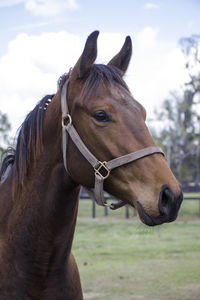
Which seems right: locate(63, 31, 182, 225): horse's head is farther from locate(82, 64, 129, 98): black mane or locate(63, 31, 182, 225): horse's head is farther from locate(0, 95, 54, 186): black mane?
locate(0, 95, 54, 186): black mane

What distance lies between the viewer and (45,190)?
9.61 feet

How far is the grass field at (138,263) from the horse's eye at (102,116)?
785mm

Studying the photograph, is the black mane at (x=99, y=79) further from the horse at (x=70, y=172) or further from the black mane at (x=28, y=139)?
the black mane at (x=28, y=139)

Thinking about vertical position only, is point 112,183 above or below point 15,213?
above

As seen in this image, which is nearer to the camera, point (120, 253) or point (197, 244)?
point (120, 253)

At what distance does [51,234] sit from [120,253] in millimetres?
7480

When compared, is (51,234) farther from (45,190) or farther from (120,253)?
(120,253)

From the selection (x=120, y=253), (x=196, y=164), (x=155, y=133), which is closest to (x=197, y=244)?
(x=120, y=253)

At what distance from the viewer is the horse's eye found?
2594 mm

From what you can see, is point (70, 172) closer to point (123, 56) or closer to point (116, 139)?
point (116, 139)

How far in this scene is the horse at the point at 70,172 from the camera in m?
2.49

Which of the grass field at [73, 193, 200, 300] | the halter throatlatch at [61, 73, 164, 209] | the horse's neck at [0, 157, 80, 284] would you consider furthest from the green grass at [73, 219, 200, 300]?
the horse's neck at [0, 157, 80, 284]

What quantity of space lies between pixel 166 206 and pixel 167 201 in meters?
0.03

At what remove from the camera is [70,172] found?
2762 mm
